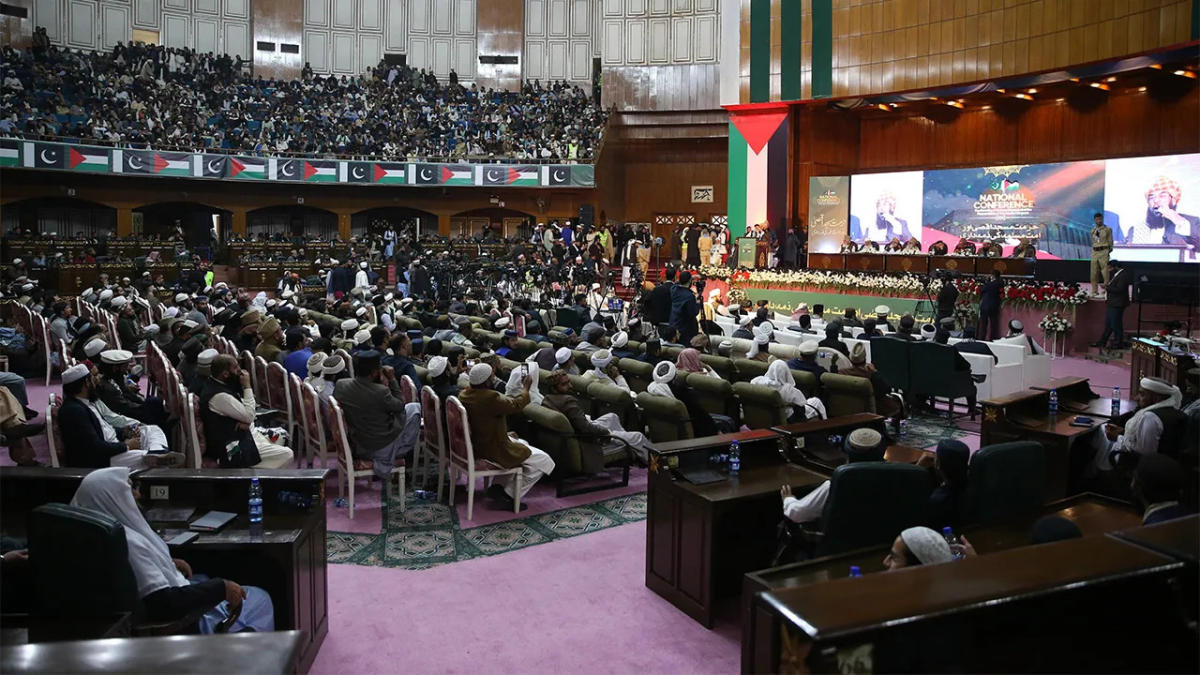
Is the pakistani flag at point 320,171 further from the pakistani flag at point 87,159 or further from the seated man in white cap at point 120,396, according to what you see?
the seated man in white cap at point 120,396

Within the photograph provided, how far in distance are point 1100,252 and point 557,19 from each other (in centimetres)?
2163

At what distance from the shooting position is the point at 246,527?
3.70 m

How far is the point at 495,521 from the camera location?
5.64 meters

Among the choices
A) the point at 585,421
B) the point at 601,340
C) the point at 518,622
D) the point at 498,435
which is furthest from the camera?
the point at 601,340

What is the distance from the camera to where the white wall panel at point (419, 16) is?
29.9m

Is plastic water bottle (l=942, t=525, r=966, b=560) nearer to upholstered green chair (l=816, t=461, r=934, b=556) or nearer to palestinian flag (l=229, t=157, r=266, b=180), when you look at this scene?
upholstered green chair (l=816, t=461, r=934, b=556)

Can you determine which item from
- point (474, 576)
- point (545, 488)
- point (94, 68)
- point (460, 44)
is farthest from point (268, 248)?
point (474, 576)

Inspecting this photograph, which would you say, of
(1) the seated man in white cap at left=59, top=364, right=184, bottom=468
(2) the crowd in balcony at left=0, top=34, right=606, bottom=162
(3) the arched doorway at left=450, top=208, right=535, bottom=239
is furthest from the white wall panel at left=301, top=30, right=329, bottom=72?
(1) the seated man in white cap at left=59, top=364, right=184, bottom=468

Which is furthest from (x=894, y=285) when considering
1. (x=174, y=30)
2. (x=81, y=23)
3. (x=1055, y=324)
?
(x=81, y=23)

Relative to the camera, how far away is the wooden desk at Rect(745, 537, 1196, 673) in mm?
2058

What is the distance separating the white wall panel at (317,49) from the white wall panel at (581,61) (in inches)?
339

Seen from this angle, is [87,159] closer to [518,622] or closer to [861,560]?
[518,622]

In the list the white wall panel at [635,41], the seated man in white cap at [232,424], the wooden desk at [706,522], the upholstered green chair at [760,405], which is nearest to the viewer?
the wooden desk at [706,522]

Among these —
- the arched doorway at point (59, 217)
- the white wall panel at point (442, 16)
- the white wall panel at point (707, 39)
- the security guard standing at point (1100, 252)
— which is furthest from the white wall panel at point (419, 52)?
the security guard standing at point (1100, 252)
